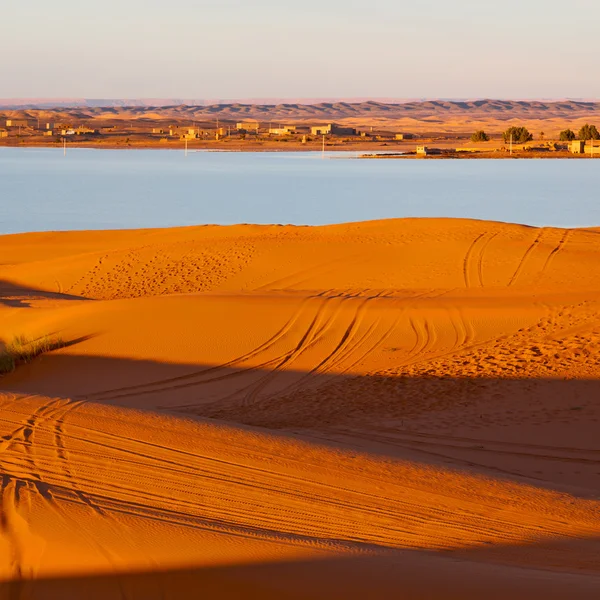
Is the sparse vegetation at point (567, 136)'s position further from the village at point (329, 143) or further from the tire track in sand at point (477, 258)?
the tire track in sand at point (477, 258)

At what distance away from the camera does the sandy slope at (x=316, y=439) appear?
5465 millimetres

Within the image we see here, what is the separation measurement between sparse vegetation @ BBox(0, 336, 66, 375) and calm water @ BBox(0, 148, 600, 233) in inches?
1014

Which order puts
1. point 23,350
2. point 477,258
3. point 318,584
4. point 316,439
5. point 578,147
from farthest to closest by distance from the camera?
point 578,147 < point 477,258 < point 23,350 < point 316,439 < point 318,584

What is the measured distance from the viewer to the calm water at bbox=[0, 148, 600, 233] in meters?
43.2

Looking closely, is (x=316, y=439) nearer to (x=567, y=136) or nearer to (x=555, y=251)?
(x=555, y=251)

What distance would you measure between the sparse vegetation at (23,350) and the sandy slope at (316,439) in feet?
0.69

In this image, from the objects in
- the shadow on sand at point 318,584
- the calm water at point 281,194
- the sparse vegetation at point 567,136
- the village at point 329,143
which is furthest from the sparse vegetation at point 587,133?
the shadow on sand at point 318,584

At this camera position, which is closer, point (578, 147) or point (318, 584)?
point (318, 584)

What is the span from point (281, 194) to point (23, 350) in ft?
132

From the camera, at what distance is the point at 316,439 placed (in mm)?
9539

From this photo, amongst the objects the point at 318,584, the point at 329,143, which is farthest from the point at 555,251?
the point at 329,143

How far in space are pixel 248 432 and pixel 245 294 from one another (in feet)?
27.4

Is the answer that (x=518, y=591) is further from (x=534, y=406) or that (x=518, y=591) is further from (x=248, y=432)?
(x=534, y=406)

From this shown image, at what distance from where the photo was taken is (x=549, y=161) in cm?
9906
